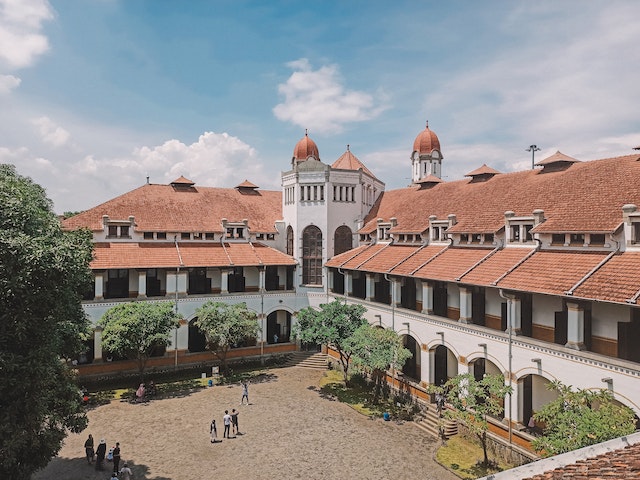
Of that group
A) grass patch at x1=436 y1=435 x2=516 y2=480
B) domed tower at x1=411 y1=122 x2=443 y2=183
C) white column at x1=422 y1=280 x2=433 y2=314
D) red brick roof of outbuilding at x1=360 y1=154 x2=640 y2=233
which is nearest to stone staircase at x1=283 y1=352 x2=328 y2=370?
red brick roof of outbuilding at x1=360 y1=154 x2=640 y2=233

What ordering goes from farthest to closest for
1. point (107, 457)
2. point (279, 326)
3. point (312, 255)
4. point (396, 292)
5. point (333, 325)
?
1. point (312, 255)
2. point (279, 326)
3. point (396, 292)
4. point (333, 325)
5. point (107, 457)

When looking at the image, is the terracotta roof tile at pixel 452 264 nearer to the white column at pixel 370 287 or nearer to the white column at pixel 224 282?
the white column at pixel 370 287

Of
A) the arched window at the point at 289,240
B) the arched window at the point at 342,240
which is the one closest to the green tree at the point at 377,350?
the arched window at the point at 342,240

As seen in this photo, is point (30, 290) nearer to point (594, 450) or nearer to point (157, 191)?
point (594, 450)

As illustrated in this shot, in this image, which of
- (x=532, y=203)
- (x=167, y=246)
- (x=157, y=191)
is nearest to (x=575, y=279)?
(x=532, y=203)

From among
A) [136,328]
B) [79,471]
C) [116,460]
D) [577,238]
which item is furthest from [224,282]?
[577,238]

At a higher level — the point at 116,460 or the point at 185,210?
the point at 185,210

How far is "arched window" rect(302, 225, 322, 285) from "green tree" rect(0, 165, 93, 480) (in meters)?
25.4

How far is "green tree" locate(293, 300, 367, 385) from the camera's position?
28672 millimetres

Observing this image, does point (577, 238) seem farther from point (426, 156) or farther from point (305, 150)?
point (426, 156)

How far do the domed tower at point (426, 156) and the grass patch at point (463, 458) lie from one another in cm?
3897

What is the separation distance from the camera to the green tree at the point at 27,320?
39.1 ft

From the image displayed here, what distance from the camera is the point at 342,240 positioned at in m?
40.0

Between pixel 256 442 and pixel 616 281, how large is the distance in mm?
17787
